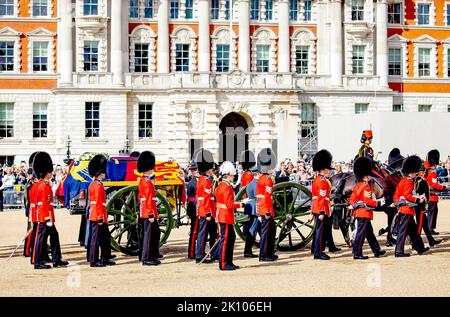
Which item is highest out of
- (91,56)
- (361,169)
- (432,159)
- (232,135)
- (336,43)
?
(336,43)

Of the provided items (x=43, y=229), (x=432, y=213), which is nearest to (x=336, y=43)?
(x=432, y=213)

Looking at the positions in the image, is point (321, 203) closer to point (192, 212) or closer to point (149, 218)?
point (192, 212)

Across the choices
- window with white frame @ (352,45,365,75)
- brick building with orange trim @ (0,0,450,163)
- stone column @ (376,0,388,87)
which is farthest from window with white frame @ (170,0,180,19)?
stone column @ (376,0,388,87)

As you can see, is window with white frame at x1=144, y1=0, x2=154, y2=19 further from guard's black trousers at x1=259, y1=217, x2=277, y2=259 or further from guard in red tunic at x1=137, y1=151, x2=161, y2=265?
guard's black trousers at x1=259, y1=217, x2=277, y2=259

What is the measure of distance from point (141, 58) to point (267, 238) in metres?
29.6

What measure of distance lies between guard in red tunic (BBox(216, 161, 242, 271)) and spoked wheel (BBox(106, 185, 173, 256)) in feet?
5.84

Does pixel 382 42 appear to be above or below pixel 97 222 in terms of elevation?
above

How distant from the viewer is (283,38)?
4653cm

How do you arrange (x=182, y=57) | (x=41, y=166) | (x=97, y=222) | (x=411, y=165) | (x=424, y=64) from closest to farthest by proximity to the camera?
(x=97, y=222), (x=41, y=166), (x=411, y=165), (x=182, y=57), (x=424, y=64)

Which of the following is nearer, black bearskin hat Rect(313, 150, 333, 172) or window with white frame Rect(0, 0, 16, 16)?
black bearskin hat Rect(313, 150, 333, 172)

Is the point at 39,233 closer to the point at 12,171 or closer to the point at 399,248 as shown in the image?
the point at 399,248

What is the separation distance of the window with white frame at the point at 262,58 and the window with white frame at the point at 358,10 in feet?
15.6

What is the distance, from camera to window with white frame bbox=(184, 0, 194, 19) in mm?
45875

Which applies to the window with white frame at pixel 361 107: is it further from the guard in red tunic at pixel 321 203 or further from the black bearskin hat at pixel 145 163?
the black bearskin hat at pixel 145 163
